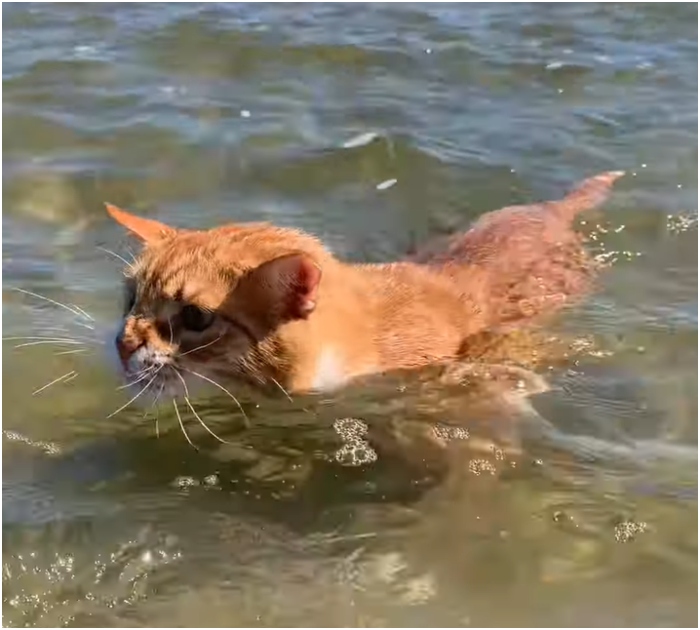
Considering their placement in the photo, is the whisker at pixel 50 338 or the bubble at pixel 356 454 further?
the whisker at pixel 50 338

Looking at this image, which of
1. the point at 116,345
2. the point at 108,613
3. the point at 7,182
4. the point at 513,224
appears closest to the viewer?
the point at 108,613

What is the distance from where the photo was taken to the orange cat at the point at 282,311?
407cm

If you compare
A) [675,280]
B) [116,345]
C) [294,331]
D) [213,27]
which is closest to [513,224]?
[675,280]

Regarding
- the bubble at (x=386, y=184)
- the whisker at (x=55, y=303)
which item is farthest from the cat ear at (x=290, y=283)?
the bubble at (x=386, y=184)

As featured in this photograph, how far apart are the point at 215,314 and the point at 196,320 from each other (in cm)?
7

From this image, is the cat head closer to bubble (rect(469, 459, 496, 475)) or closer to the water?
the water

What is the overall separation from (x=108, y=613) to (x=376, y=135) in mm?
4410

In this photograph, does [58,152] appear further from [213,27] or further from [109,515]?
[109,515]

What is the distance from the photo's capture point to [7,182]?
22.2 feet

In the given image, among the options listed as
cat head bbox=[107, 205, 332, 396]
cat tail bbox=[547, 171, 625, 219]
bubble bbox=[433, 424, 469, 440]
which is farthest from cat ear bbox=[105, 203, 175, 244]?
cat tail bbox=[547, 171, 625, 219]

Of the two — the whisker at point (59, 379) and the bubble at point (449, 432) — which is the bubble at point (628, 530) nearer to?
the bubble at point (449, 432)

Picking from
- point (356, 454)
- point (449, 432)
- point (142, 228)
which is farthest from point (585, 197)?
point (142, 228)

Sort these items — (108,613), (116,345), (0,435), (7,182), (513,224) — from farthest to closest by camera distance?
(7,182) → (513,224) → (0,435) → (116,345) → (108,613)

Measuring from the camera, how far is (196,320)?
161 inches
